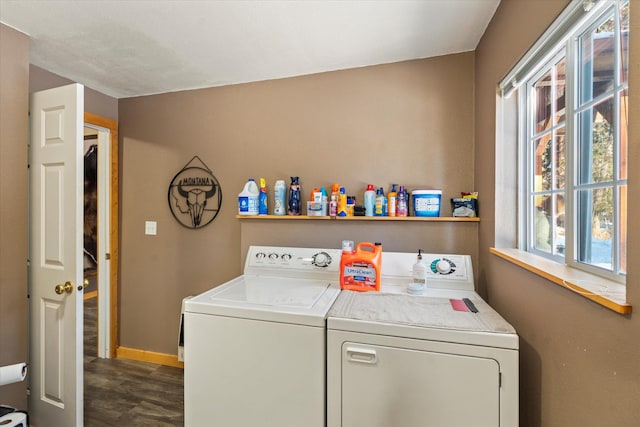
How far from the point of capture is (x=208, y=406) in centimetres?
135

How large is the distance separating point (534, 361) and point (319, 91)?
6.38 ft

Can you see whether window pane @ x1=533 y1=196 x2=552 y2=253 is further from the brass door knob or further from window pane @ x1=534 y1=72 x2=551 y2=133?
the brass door knob

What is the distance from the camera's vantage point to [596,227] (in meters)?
0.93

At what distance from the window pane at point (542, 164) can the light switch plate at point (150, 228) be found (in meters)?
2.75

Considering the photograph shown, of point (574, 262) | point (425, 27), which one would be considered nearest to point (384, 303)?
point (574, 262)

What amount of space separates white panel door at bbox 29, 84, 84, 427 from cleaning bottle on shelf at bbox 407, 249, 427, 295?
185cm

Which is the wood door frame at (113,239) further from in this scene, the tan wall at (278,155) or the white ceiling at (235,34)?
the white ceiling at (235,34)

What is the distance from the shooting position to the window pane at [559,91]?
3.81ft

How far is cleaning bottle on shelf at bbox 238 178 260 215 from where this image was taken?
210cm

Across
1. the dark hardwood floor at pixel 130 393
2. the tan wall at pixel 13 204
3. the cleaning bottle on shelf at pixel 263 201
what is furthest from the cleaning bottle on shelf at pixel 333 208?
the tan wall at pixel 13 204

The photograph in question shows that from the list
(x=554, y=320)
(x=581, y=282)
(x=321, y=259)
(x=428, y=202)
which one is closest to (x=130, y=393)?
(x=321, y=259)

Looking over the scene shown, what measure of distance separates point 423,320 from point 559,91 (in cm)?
110

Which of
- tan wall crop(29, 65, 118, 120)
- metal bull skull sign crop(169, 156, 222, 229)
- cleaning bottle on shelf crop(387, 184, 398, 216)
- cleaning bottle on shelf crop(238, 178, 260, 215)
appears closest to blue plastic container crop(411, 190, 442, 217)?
cleaning bottle on shelf crop(387, 184, 398, 216)

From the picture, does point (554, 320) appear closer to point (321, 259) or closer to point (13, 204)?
point (321, 259)
